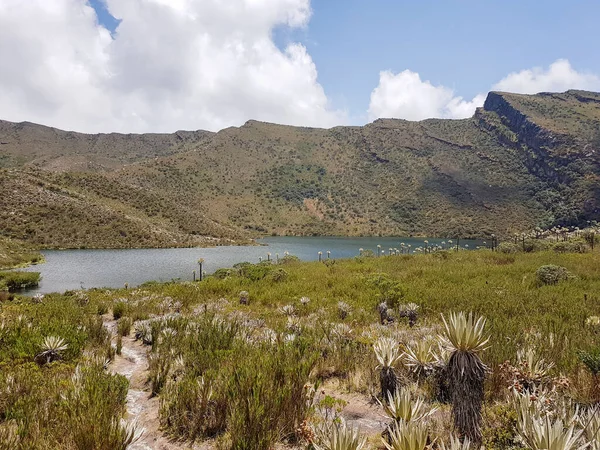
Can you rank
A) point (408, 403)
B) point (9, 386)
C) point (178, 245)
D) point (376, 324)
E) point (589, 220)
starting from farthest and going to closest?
1. point (589, 220)
2. point (178, 245)
3. point (376, 324)
4. point (9, 386)
5. point (408, 403)

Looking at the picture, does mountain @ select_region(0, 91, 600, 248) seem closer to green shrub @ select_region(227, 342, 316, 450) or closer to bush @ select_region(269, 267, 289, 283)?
bush @ select_region(269, 267, 289, 283)

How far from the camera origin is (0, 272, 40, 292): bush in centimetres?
2785

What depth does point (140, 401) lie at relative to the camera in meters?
5.06

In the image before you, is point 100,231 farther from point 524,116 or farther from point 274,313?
point 524,116

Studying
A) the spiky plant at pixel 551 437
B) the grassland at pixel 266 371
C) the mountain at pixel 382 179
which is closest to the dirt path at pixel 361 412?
the grassland at pixel 266 371

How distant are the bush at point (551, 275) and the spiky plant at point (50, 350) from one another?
1666cm

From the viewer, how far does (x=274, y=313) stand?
11242mm

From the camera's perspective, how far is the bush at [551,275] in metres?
14.1

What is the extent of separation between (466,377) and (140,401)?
15.0 feet

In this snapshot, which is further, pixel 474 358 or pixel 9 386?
pixel 9 386

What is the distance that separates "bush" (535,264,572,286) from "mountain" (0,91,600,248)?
247 ft

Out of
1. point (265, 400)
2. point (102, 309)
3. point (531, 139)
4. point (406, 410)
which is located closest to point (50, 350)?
point (265, 400)

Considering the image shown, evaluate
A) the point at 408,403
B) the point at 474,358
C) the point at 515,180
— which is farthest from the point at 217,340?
the point at 515,180

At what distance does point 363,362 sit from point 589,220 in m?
156
